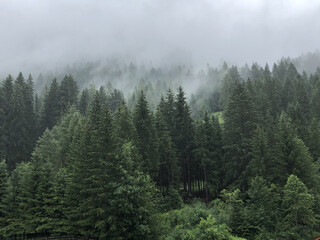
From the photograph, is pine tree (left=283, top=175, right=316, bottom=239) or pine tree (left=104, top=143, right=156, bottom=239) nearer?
pine tree (left=104, top=143, right=156, bottom=239)

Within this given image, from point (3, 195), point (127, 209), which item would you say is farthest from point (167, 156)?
point (3, 195)

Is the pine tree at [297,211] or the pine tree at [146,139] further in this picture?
the pine tree at [146,139]

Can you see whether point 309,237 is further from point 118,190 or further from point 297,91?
point 297,91

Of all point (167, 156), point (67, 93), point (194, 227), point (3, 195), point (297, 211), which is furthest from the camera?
point (67, 93)

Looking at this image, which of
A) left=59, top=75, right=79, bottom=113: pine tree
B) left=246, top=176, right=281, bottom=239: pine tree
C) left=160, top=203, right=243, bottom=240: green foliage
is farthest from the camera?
left=59, top=75, right=79, bottom=113: pine tree

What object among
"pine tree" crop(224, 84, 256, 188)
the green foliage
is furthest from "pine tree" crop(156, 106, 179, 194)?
the green foliage

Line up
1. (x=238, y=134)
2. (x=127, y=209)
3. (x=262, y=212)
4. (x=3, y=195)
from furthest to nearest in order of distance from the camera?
(x=238, y=134), (x=3, y=195), (x=262, y=212), (x=127, y=209)

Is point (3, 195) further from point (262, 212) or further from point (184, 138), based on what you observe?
point (262, 212)

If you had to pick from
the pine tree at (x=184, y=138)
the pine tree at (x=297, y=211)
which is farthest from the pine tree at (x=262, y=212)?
the pine tree at (x=184, y=138)

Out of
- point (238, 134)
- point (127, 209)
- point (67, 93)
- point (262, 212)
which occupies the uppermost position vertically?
point (67, 93)

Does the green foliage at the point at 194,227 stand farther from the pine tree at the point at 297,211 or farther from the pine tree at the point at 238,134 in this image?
the pine tree at the point at 238,134

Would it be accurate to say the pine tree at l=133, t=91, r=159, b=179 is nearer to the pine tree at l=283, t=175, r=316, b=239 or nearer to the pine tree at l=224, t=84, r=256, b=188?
the pine tree at l=224, t=84, r=256, b=188

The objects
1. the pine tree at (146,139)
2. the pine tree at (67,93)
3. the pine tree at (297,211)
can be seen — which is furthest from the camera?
the pine tree at (67,93)

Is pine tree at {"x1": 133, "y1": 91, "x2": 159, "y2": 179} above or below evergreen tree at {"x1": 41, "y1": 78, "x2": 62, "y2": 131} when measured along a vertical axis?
below
